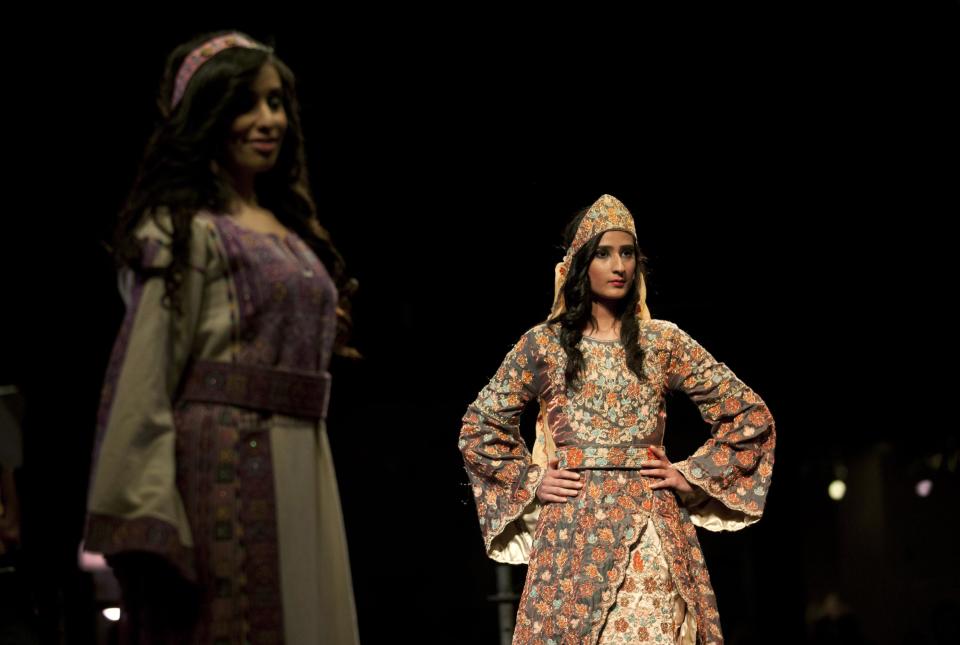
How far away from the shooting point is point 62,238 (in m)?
3.90

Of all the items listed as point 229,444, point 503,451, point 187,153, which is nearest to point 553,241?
point 503,451

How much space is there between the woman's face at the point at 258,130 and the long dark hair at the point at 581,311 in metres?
1.78

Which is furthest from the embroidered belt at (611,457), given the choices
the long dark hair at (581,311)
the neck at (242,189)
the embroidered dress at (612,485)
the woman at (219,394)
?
the neck at (242,189)

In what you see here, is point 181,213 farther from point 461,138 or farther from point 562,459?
point 461,138

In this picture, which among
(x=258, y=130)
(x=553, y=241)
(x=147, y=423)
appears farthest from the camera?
(x=553, y=241)

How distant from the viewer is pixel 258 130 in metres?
2.54

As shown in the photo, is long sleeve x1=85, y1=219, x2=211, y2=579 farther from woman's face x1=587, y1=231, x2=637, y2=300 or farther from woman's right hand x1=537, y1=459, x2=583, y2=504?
woman's face x1=587, y1=231, x2=637, y2=300

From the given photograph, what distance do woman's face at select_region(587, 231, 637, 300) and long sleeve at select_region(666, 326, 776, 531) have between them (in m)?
0.21

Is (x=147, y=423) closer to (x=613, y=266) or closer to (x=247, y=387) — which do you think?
(x=247, y=387)

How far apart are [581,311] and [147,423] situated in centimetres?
216

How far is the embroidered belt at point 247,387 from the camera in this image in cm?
239

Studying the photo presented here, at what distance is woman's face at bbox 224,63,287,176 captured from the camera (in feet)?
8.32

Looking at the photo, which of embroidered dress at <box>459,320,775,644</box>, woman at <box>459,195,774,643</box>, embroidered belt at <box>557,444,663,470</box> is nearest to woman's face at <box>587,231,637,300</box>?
woman at <box>459,195,774,643</box>

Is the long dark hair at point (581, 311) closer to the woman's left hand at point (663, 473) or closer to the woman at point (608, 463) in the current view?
the woman at point (608, 463)
